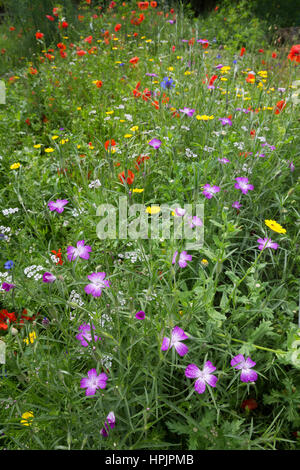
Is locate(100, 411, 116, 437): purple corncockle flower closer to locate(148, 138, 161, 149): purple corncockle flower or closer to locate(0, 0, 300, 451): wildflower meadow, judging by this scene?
locate(0, 0, 300, 451): wildflower meadow

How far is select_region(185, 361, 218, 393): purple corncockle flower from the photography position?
100 centimetres

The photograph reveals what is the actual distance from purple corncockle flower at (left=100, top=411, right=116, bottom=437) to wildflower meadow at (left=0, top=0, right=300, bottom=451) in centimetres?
1

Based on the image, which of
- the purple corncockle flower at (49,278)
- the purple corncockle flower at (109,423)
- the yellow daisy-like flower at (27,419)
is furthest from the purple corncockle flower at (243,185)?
the yellow daisy-like flower at (27,419)

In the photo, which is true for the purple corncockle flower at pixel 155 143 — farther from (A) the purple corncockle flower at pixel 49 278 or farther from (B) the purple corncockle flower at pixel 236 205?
(A) the purple corncockle flower at pixel 49 278

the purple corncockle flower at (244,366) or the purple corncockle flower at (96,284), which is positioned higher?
the purple corncockle flower at (96,284)

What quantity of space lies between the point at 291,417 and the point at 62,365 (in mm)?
770

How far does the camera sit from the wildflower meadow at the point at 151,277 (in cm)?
99

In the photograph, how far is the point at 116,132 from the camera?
2.43 meters

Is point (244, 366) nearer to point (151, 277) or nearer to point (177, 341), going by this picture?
point (177, 341)

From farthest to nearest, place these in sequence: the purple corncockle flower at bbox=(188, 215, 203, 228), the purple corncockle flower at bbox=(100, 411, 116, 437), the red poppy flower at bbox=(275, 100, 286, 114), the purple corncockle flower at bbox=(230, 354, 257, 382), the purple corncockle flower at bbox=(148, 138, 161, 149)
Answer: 1. the red poppy flower at bbox=(275, 100, 286, 114)
2. the purple corncockle flower at bbox=(148, 138, 161, 149)
3. the purple corncockle flower at bbox=(188, 215, 203, 228)
4. the purple corncockle flower at bbox=(230, 354, 257, 382)
5. the purple corncockle flower at bbox=(100, 411, 116, 437)

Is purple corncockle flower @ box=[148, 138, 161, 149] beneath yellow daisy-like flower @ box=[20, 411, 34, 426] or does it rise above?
above

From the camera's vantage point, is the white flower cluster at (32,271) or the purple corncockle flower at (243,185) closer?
the white flower cluster at (32,271)

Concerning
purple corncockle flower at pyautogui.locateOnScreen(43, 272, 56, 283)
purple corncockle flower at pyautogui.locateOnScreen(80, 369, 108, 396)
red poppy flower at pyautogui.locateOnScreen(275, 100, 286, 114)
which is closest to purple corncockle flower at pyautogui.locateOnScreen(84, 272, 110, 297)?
purple corncockle flower at pyautogui.locateOnScreen(43, 272, 56, 283)
